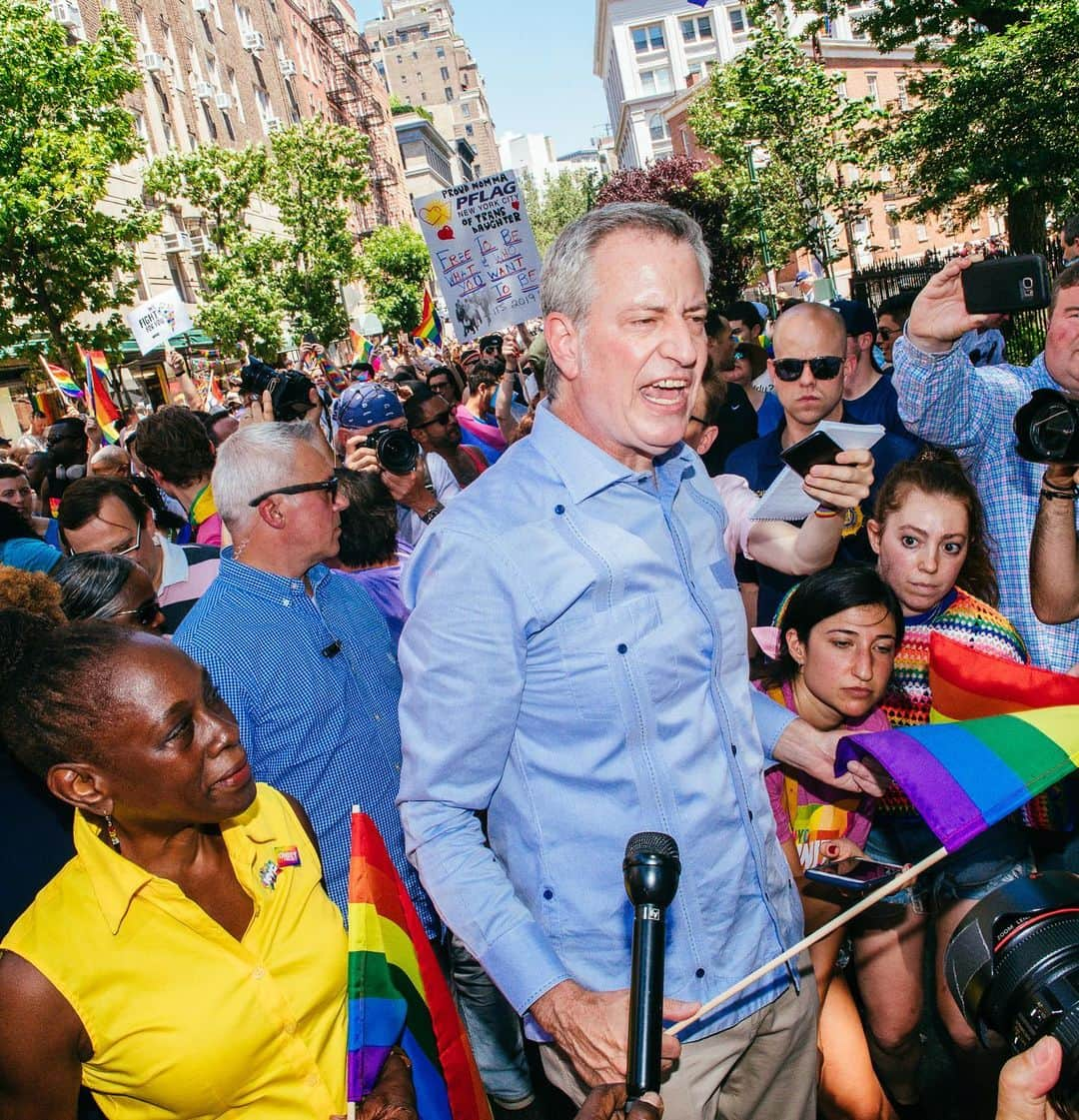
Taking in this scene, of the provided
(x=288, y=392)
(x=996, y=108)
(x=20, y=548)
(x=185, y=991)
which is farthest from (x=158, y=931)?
(x=996, y=108)

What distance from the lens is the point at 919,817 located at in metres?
2.97

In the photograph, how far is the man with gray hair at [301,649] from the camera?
276 centimetres

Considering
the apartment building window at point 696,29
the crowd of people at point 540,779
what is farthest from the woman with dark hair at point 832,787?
the apartment building window at point 696,29

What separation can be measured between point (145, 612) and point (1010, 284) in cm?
294

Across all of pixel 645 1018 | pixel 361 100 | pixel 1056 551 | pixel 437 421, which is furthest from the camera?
pixel 361 100

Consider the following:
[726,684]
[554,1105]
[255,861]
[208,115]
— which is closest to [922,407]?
[726,684]

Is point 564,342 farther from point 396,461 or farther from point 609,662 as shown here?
point 396,461

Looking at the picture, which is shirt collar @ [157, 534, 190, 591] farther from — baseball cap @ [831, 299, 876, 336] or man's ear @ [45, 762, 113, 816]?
baseball cap @ [831, 299, 876, 336]

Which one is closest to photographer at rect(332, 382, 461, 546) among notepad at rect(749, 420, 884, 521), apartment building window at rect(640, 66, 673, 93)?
notepad at rect(749, 420, 884, 521)

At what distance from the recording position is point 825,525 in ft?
10.0

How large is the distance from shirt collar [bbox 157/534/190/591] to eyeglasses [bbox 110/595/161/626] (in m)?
0.75

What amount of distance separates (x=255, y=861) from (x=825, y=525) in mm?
1880

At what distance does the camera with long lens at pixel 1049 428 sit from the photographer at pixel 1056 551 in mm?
117

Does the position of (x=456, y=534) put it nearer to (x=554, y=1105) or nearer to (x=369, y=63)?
(x=554, y=1105)
